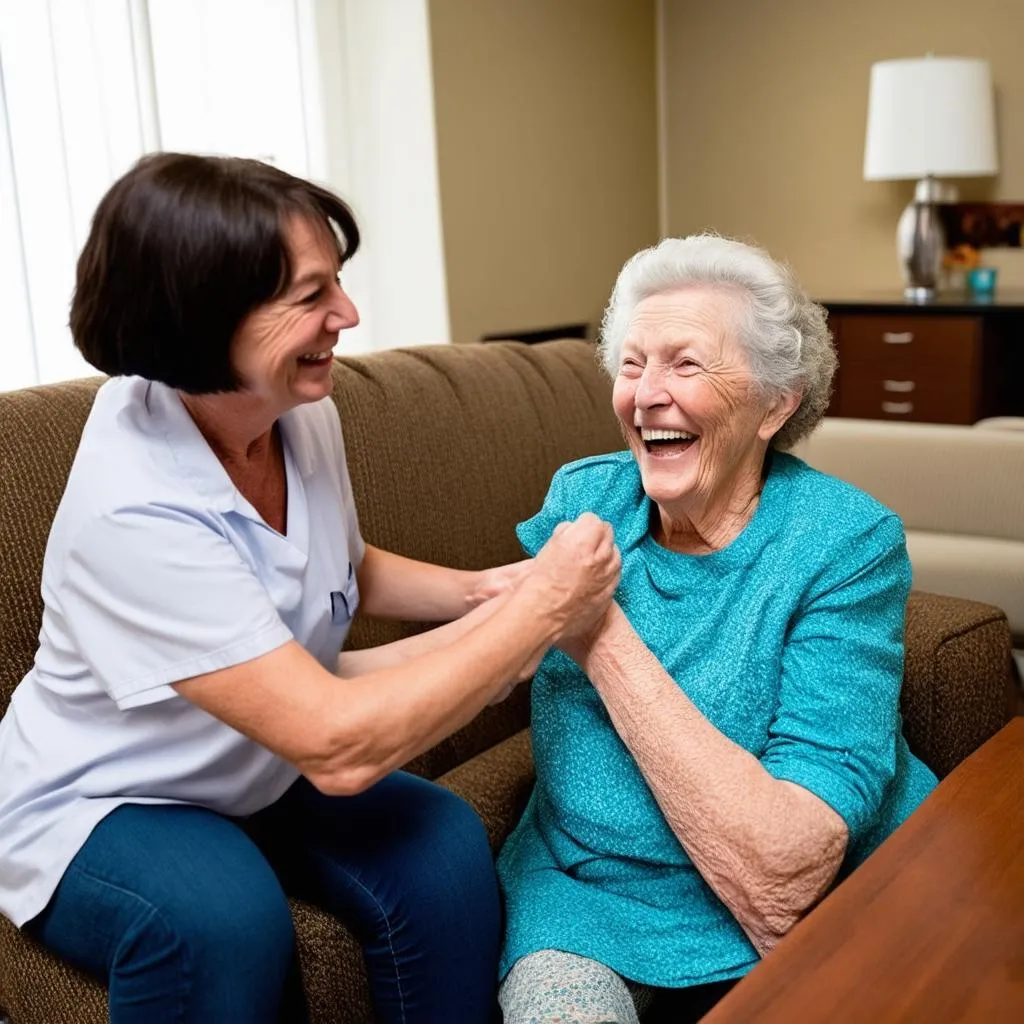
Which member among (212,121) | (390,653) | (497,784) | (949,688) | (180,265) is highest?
(212,121)

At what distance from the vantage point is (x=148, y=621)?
3.67 ft

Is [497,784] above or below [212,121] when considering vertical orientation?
below

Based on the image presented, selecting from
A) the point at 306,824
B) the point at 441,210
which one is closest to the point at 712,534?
the point at 306,824

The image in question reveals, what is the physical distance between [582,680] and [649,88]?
4021 millimetres

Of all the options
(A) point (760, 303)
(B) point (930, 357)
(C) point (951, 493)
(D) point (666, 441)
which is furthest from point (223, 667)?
(B) point (930, 357)

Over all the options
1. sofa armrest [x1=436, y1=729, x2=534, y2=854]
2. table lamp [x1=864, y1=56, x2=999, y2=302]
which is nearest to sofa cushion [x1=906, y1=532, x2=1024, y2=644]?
sofa armrest [x1=436, y1=729, x2=534, y2=854]

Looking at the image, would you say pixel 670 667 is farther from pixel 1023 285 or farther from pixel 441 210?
pixel 1023 285

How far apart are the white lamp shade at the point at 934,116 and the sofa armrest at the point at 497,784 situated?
2902 mm

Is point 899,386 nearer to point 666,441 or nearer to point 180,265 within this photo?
point 666,441

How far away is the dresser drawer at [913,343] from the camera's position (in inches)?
156

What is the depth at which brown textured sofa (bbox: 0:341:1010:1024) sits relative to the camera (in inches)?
53.2

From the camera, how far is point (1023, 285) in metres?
4.43

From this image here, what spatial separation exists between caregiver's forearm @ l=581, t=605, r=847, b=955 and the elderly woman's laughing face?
242 millimetres

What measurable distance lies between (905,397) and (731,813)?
10.2 feet
